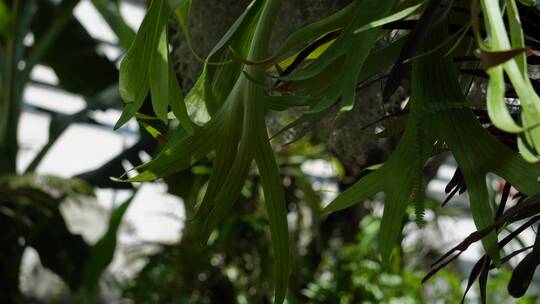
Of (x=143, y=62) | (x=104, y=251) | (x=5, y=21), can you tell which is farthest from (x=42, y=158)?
(x=143, y=62)

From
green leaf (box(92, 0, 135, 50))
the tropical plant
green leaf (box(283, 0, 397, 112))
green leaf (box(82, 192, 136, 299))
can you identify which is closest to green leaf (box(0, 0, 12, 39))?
the tropical plant

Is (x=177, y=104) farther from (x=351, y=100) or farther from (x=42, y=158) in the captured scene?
(x=42, y=158)

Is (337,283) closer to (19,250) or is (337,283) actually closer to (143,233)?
(19,250)

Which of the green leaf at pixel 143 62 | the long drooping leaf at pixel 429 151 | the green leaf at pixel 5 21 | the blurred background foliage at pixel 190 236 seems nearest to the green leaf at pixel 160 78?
the green leaf at pixel 143 62

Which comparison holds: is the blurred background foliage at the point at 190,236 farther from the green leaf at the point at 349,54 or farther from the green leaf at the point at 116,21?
the green leaf at the point at 349,54

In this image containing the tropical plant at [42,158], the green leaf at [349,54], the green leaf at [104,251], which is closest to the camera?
the green leaf at [349,54]

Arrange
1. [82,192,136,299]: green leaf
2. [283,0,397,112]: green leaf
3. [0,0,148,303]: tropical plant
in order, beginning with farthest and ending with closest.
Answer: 1. [0,0,148,303]: tropical plant
2. [82,192,136,299]: green leaf
3. [283,0,397,112]: green leaf

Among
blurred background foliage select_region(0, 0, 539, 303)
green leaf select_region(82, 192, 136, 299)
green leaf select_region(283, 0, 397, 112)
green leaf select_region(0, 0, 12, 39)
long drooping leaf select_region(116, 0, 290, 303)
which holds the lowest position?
long drooping leaf select_region(116, 0, 290, 303)

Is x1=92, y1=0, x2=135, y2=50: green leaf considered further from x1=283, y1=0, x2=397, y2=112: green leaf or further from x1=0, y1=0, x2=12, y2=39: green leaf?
x1=283, y1=0, x2=397, y2=112: green leaf

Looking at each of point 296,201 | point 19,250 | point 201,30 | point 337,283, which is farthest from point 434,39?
point 19,250

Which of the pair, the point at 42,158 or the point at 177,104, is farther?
the point at 42,158

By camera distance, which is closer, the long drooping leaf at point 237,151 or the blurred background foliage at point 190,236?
the long drooping leaf at point 237,151

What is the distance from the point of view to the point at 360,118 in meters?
0.78

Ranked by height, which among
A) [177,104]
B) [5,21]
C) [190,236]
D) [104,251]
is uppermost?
[5,21]
